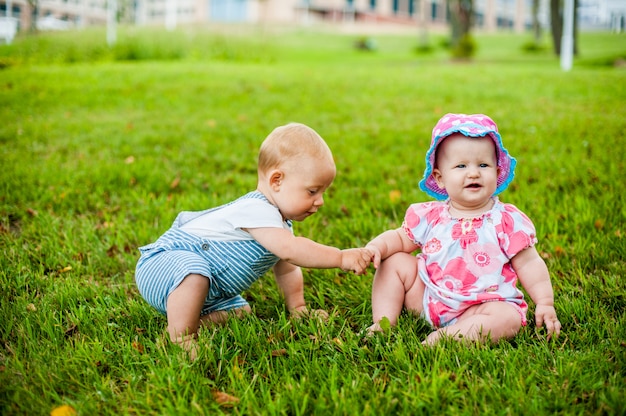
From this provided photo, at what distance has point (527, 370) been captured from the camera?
2.05 metres

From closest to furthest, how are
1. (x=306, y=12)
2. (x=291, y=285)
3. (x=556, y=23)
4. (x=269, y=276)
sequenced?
(x=291, y=285) → (x=269, y=276) → (x=556, y=23) → (x=306, y=12)

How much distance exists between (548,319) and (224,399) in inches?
52.7

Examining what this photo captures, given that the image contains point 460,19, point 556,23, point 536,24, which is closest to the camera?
point 556,23

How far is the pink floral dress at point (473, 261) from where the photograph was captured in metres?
2.43

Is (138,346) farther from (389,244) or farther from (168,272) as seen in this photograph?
(389,244)

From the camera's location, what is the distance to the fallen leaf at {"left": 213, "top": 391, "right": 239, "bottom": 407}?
6.41 ft

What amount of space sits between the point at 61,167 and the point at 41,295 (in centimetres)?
255

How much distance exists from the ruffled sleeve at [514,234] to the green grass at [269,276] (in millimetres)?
367

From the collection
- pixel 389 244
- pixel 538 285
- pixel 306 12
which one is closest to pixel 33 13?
pixel 389 244

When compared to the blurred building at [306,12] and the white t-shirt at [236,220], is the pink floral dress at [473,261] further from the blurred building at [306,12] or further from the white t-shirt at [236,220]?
the blurred building at [306,12]

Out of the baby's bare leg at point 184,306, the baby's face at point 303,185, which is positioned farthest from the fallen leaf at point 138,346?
the baby's face at point 303,185

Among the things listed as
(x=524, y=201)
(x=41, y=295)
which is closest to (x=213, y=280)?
(x=41, y=295)

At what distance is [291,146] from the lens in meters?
2.43

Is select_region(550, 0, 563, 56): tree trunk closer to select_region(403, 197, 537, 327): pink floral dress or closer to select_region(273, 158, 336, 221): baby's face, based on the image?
select_region(403, 197, 537, 327): pink floral dress
